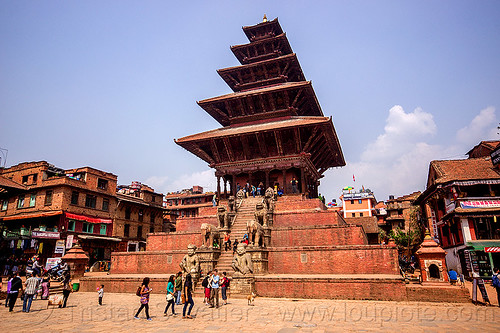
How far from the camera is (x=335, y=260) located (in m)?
16.0

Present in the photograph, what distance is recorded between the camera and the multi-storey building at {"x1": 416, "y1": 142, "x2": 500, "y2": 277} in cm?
2430

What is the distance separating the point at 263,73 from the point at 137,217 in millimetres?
26261

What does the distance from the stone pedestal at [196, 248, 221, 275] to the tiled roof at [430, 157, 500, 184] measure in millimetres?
20985

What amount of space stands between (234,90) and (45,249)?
82.2 feet

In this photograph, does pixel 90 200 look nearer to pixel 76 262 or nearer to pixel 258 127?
pixel 76 262

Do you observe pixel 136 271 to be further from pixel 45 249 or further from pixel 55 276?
pixel 45 249

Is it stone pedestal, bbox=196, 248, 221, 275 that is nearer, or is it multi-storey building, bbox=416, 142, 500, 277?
stone pedestal, bbox=196, 248, 221, 275

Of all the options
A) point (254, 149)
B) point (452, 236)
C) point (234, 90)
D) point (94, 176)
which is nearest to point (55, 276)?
point (254, 149)

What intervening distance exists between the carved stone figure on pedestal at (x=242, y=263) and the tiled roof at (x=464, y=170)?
20.7 metres

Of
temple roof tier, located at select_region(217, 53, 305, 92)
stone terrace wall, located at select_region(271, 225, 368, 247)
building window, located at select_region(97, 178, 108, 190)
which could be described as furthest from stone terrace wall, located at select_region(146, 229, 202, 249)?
building window, located at select_region(97, 178, 108, 190)

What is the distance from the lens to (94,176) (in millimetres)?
39969

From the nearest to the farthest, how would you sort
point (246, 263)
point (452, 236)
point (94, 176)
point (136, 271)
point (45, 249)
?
point (246, 263), point (136, 271), point (452, 236), point (45, 249), point (94, 176)

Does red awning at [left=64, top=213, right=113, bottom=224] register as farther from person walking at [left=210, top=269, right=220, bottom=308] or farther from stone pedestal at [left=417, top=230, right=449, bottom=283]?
stone pedestal at [left=417, top=230, right=449, bottom=283]

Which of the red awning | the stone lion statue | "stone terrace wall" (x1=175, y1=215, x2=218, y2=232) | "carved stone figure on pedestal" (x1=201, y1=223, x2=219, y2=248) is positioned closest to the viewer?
"carved stone figure on pedestal" (x1=201, y1=223, x2=219, y2=248)
